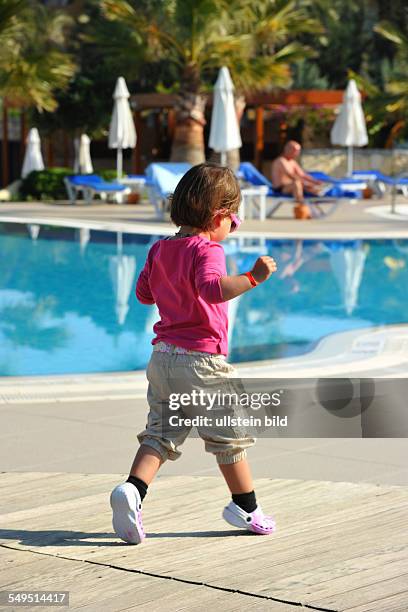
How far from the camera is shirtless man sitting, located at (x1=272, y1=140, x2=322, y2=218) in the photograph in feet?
66.7

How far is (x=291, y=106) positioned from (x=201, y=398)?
91.7 ft

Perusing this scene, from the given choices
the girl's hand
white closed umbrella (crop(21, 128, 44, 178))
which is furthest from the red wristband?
white closed umbrella (crop(21, 128, 44, 178))

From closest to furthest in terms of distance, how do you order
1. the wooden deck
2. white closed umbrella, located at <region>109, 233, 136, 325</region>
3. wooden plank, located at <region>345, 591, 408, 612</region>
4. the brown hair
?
wooden plank, located at <region>345, 591, 408, 612</region>, the wooden deck, the brown hair, white closed umbrella, located at <region>109, 233, 136, 325</region>

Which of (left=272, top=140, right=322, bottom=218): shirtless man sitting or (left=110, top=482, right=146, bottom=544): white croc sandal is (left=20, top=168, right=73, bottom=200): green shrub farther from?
(left=110, top=482, right=146, bottom=544): white croc sandal

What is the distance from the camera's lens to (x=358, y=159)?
3141 centimetres

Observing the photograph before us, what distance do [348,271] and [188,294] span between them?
1093cm

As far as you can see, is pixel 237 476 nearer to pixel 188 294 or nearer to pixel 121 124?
pixel 188 294

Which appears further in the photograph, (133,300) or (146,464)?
(133,300)

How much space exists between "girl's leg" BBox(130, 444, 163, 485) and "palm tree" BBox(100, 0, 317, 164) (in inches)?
927

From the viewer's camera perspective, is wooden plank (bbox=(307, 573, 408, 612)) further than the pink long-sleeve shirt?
No

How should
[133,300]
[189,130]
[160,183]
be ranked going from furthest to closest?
[189,130], [160,183], [133,300]

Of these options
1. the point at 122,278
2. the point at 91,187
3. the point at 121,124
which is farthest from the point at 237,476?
the point at 121,124

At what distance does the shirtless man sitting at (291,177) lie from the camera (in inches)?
801

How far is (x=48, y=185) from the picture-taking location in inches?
1084
